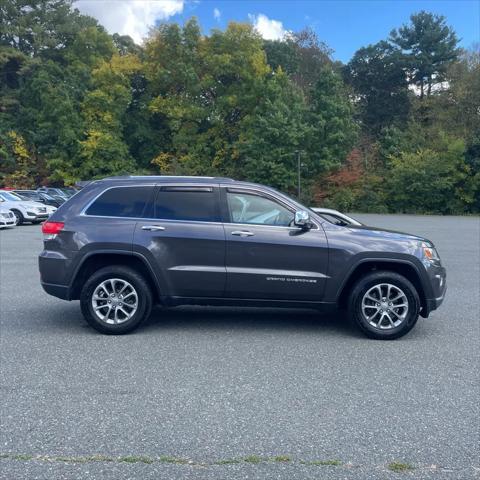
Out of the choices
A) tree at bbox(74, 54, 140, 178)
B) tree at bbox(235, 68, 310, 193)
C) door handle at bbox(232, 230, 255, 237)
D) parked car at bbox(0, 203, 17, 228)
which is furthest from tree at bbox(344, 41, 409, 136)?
door handle at bbox(232, 230, 255, 237)

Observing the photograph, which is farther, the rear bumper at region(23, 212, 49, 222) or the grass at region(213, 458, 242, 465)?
the rear bumper at region(23, 212, 49, 222)

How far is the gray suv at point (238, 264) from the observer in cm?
613

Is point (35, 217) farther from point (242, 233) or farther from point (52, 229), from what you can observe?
point (242, 233)

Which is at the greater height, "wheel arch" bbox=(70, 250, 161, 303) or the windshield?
the windshield

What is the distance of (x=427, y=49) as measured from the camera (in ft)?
177

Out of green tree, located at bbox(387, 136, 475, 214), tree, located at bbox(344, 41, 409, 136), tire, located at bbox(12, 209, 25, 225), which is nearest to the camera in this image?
tire, located at bbox(12, 209, 25, 225)

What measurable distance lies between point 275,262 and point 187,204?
127cm

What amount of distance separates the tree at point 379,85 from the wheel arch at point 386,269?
51164mm

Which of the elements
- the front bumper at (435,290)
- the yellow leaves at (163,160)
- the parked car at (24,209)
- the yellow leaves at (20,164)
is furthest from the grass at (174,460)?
the yellow leaves at (20,164)

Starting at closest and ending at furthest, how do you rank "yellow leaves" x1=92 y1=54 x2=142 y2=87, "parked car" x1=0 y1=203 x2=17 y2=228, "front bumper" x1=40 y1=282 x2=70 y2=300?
"front bumper" x1=40 y1=282 x2=70 y2=300, "parked car" x1=0 y1=203 x2=17 y2=228, "yellow leaves" x1=92 y1=54 x2=142 y2=87

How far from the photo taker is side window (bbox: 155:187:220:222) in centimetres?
631

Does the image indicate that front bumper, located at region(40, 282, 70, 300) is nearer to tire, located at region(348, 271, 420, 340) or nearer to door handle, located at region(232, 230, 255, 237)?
door handle, located at region(232, 230, 255, 237)

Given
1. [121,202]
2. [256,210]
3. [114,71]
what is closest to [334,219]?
[256,210]

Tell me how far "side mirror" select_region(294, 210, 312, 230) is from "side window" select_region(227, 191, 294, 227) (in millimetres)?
195
